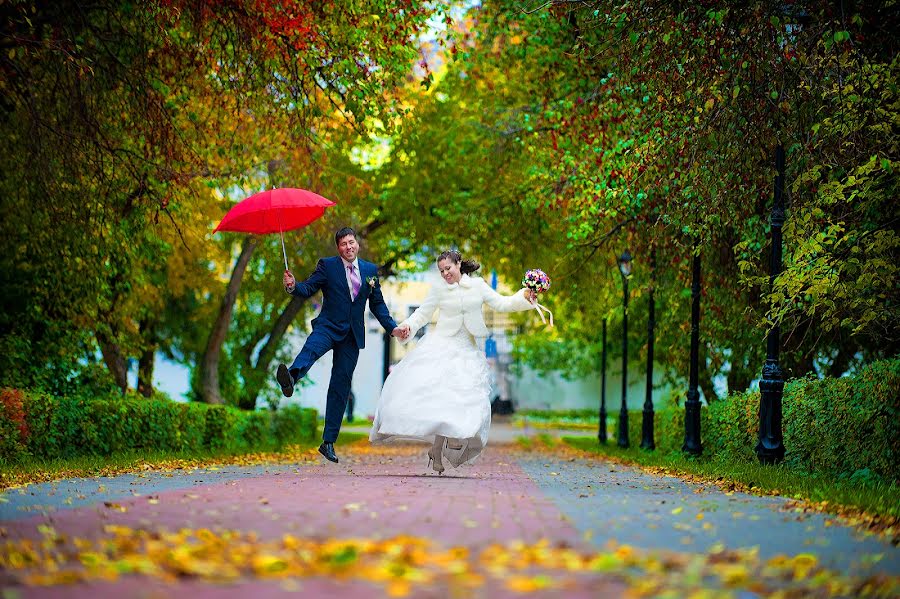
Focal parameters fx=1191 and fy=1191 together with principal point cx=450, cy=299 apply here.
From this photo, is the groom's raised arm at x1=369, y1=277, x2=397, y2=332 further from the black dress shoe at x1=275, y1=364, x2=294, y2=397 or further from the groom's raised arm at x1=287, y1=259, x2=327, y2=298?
the black dress shoe at x1=275, y1=364, x2=294, y2=397

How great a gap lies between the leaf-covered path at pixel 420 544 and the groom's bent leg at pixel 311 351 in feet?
8.43

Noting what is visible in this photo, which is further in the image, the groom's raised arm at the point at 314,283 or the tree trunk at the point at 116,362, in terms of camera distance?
the tree trunk at the point at 116,362

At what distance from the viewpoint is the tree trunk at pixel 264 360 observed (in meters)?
32.8

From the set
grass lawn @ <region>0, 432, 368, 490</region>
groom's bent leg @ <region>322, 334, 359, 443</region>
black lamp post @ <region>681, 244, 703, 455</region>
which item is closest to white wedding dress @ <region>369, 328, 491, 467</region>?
groom's bent leg @ <region>322, 334, 359, 443</region>

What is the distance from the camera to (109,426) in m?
17.2

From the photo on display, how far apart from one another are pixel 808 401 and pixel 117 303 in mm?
14019

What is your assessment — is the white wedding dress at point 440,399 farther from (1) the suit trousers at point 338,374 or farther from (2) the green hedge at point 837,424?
(2) the green hedge at point 837,424

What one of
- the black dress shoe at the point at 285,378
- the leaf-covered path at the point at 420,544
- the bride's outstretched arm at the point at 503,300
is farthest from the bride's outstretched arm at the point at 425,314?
the leaf-covered path at the point at 420,544

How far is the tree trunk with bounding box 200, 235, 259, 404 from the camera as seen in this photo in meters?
28.5

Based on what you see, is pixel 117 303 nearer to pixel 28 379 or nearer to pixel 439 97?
pixel 28 379

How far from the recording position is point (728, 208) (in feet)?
48.5

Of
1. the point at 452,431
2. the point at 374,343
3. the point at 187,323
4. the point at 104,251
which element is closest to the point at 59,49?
the point at 104,251

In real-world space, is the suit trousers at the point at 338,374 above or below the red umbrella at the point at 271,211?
below

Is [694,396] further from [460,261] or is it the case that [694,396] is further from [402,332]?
[402,332]
